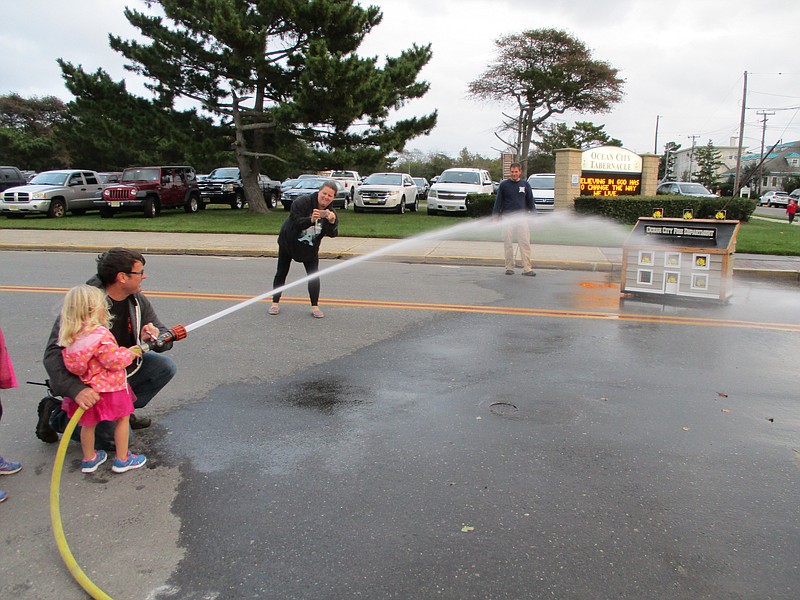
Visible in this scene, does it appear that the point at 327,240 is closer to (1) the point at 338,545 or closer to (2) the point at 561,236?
(2) the point at 561,236

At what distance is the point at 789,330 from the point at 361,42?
62.1 feet

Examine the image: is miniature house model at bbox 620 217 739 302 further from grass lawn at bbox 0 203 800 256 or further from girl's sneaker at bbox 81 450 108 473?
girl's sneaker at bbox 81 450 108 473

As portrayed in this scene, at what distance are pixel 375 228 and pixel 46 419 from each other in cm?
1478

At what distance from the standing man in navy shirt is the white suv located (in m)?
11.5

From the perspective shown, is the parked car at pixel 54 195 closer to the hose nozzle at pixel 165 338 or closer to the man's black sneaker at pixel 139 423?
the man's black sneaker at pixel 139 423

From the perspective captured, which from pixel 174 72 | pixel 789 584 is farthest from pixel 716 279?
pixel 174 72

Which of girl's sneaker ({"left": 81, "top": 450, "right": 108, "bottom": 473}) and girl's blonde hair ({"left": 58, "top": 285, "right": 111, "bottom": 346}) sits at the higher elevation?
girl's blonde hair ({"left": 58, "top": 285, "right": 111, "bottom": 346})

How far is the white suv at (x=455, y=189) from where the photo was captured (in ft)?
74.3

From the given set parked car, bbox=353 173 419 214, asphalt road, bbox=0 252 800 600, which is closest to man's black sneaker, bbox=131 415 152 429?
asphalt road, bbox=0 252 800 600

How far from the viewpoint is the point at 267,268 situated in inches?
450

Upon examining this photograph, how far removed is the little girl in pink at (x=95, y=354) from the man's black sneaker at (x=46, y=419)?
1.07 feet

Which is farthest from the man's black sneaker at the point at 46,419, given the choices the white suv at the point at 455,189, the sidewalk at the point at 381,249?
the white suv at the point at 455,189

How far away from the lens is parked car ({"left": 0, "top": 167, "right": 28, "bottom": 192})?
26141 mm

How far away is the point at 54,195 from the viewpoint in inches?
860
